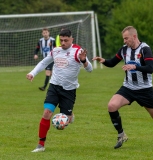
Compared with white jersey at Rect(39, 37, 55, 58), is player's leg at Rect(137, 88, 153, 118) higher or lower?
lower

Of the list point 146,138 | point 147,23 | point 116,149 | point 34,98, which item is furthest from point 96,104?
point 147,23

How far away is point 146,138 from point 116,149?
1.12 meters

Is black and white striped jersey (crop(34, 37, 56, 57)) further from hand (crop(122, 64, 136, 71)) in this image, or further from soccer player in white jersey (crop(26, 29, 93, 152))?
hand (crop(122, 64, 136, 71))

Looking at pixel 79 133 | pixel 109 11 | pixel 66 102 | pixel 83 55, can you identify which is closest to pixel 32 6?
pixel 109 11

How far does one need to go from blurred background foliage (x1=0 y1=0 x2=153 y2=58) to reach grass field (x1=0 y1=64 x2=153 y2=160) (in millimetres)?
27292

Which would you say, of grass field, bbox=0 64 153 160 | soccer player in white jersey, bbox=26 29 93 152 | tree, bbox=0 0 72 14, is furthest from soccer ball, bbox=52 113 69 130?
tree, bbox=0 0 72 14

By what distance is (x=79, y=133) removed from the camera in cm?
1016

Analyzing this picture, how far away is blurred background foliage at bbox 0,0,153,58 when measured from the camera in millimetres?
43188

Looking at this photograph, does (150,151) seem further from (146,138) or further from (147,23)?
(147,23)

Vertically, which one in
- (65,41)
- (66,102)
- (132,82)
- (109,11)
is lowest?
(66,102)

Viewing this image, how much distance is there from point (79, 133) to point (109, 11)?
58.8m

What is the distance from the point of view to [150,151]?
8.42 metres

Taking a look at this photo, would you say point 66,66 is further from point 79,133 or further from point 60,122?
point 79,133

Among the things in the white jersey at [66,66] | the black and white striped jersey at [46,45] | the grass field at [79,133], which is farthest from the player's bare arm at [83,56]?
the black and white striped jersey at [46,45]
